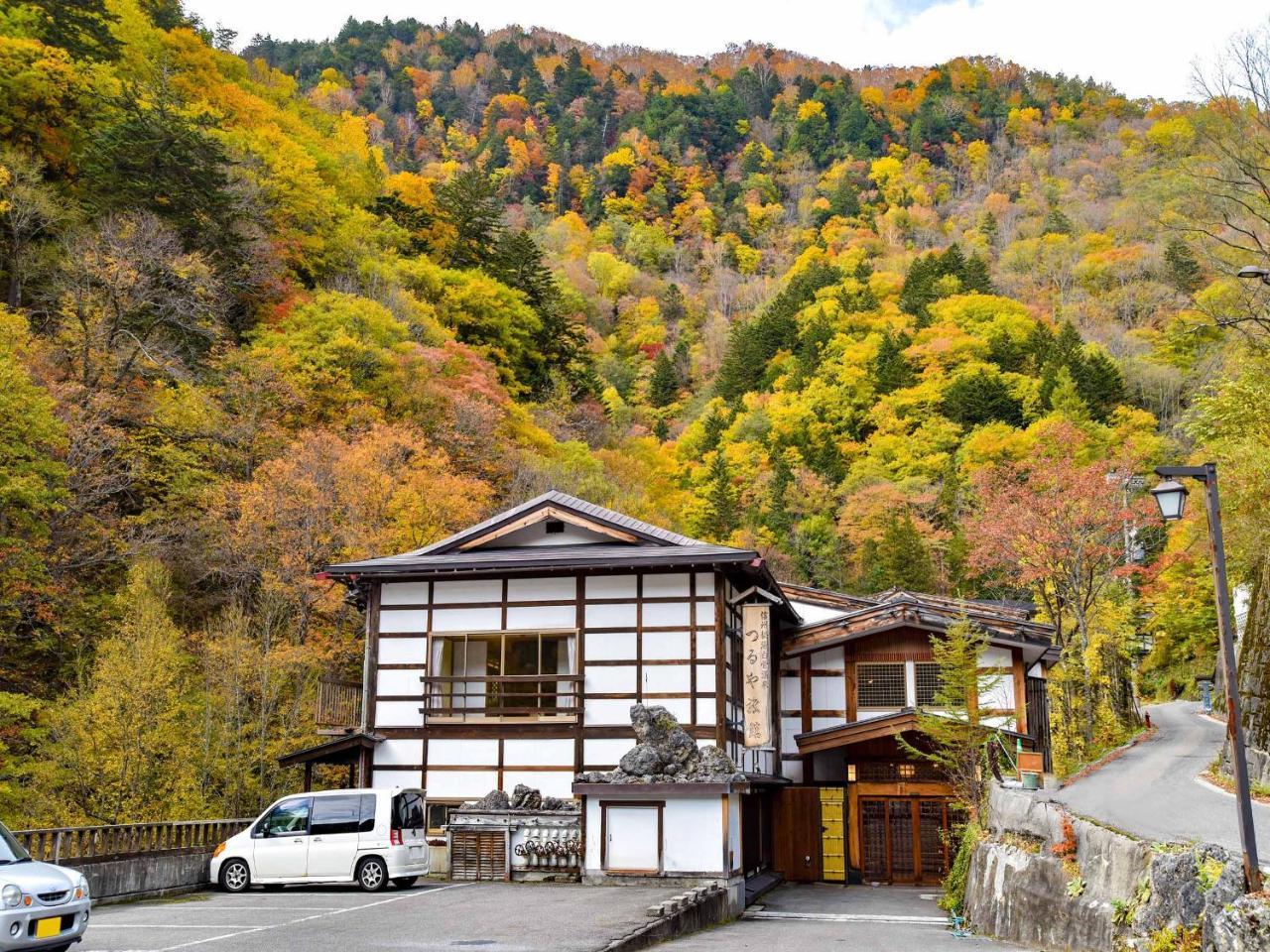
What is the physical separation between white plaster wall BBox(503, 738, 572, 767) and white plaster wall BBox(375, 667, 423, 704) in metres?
2.24

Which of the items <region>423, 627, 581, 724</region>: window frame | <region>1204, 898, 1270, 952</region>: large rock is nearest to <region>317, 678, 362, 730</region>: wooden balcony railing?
<region>423, 627, 581, 724</region>: window frame

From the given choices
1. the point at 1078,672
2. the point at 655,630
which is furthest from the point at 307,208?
the point at 1078,672

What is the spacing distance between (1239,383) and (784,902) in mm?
14888

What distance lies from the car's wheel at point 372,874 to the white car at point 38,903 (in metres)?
6.60

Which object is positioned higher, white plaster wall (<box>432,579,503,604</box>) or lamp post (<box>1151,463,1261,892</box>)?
white plaster wall (<box>432,579,503,604</box>)

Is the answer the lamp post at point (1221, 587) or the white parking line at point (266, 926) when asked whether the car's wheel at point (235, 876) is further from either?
the lamp post at point (1221, 587)

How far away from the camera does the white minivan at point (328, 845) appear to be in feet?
54.3

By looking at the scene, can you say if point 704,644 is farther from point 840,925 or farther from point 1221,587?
point 1221,587

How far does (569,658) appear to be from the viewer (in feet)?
67.0

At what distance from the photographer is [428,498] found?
29.1 m

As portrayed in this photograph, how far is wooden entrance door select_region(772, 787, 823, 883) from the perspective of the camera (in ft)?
78.7

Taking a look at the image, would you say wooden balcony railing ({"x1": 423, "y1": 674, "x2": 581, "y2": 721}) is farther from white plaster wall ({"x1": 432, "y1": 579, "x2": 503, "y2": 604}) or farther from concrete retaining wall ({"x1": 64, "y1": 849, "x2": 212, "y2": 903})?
concrete retaining wall ({"x1": 64, "y1": 849, "x2": 212, "y2": 903})

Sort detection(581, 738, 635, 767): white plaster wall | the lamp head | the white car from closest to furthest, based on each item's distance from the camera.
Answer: the white car, the lamp head, detection(581, 738, 635, 767): white plaster wall

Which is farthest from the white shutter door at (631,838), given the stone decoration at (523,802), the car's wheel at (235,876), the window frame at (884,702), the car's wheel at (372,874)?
the window frame at (884,702)
